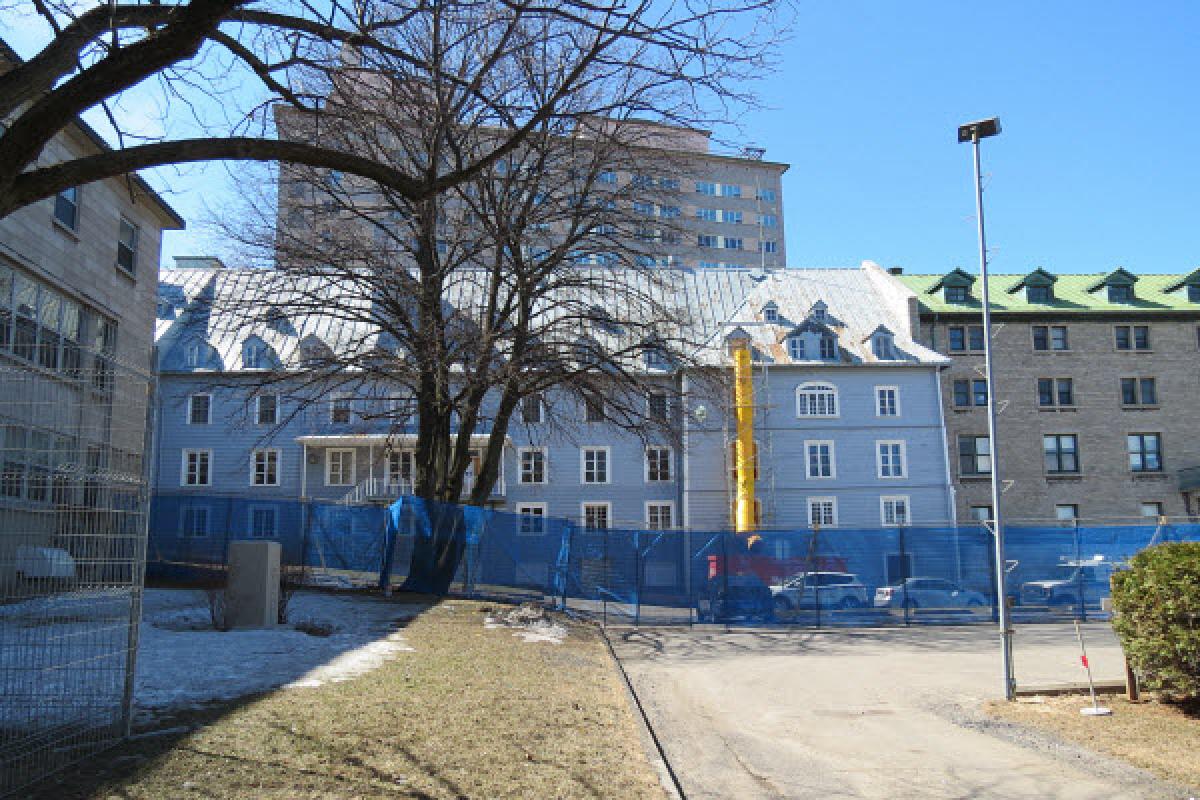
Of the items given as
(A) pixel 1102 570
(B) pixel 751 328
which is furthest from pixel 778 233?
(A) pixel 1102 570

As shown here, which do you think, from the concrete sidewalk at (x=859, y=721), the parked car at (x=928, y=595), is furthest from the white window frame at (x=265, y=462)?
the parked car at (x=928, y=595)

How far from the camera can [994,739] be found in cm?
959

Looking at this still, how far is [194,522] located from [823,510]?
101 feet

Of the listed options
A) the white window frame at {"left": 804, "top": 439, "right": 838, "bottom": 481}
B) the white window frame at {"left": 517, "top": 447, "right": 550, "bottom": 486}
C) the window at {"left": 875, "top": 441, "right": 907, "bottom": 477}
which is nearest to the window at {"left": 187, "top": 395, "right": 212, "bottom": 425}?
the white window frame at {"left": 517, "top": 447, "right": 550, "bottom": 486}

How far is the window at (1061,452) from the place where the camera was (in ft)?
171

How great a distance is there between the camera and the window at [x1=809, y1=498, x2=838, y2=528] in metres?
47.8

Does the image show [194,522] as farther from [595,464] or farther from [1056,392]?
[1056,392]

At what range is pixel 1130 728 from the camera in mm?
9867

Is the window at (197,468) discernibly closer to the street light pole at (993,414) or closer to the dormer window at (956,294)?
the dormer window at (956,294)

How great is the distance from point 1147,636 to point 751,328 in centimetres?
4109

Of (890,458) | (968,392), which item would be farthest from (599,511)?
(968,392)

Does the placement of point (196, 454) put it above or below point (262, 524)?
above

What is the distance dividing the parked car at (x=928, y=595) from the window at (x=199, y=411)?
36002 millimetres

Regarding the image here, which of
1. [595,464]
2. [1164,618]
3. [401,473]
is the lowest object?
[1164,618]
